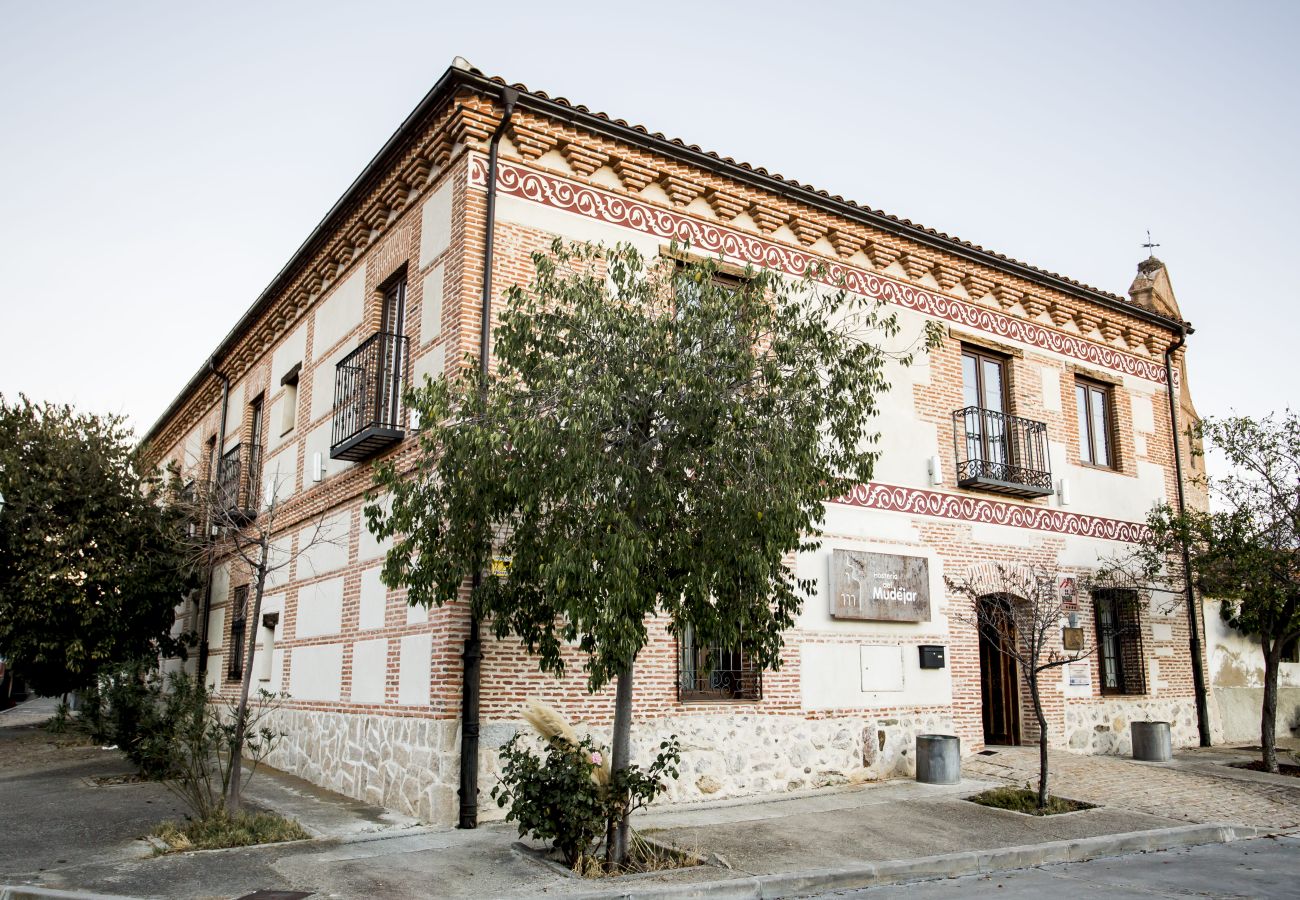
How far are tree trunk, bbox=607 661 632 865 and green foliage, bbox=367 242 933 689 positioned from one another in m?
0.37

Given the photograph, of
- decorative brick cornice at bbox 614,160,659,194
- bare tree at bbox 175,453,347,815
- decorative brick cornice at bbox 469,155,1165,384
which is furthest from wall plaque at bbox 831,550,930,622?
bare tree at bbox 175,453,347,815

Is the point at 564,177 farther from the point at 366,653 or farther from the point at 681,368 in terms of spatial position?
the point at 366,653

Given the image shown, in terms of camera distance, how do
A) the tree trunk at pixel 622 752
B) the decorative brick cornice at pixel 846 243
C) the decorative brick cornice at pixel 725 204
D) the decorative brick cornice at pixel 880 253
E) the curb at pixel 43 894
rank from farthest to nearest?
1. the decorative brick cornice at pixel 880 253
2. the decorative brick cornice at pixel 846 243
3. the decorative brick cornice at pixel 725 204
4. the tree trunk at pixel 622 752
5. the curb at pixel 43 894

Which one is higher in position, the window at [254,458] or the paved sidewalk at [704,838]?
the window at [254,458]

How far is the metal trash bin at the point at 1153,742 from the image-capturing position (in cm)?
1264

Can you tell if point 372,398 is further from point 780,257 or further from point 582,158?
point 780,257

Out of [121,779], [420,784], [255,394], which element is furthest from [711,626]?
[255,394]

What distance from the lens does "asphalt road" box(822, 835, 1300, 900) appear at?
6.67 metres

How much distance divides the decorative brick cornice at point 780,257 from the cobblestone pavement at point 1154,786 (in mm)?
5671

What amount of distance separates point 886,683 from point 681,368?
611cm

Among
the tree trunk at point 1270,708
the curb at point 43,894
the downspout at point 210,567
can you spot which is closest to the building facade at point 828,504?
the downspout at point 210,567

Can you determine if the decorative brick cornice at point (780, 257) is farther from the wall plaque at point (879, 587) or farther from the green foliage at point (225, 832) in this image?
the green foliage at point (225, 832)

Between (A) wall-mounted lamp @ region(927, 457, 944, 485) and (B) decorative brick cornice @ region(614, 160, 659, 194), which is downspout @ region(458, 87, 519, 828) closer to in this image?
(B) decorative brick cornice @ region(614, 160, 659, 194)

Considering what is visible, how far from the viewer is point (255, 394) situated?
15.8 m
